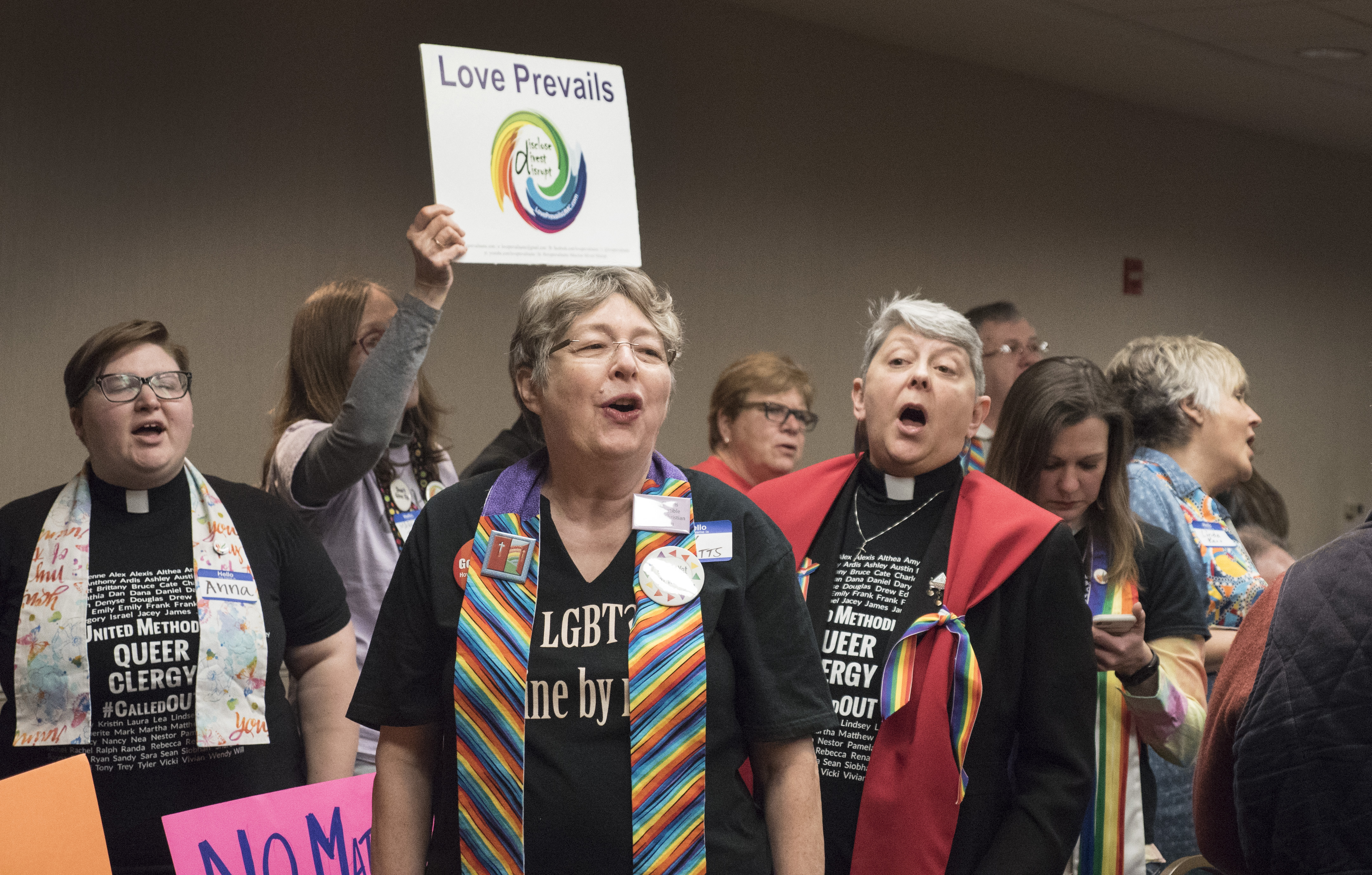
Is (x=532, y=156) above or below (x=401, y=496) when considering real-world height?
above

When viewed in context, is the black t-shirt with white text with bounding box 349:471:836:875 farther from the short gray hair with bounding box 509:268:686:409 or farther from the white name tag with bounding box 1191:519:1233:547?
the white name tag with bounding box 1191:519:1233:547

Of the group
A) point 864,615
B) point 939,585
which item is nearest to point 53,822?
point 864,615

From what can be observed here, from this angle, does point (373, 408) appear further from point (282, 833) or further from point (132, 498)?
point (282, 833)

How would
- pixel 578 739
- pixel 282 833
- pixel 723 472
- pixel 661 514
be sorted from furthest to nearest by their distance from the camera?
pixel 723 472
pixel 282 833
pixel 661 514
pixel 578 739

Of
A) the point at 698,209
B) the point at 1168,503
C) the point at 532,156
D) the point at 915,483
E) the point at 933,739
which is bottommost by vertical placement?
the point at 933,739

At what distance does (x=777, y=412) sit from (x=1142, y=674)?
1.90 m

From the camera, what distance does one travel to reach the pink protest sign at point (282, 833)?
6.42ft

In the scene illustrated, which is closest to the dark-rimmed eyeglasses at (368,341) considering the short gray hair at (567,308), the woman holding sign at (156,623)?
the woman holding sign at (156,623)

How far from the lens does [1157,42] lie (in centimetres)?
574

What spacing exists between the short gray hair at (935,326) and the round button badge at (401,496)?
988 millimetres

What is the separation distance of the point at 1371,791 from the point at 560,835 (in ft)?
2.69

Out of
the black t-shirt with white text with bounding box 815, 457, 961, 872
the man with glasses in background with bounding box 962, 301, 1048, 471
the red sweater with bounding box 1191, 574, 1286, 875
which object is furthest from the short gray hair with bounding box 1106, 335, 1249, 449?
the red sweater with bounding box 1191, 574, 1286, 875

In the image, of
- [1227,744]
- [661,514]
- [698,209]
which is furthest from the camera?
[698,209]

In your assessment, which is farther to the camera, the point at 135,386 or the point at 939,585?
the point at 135,386
